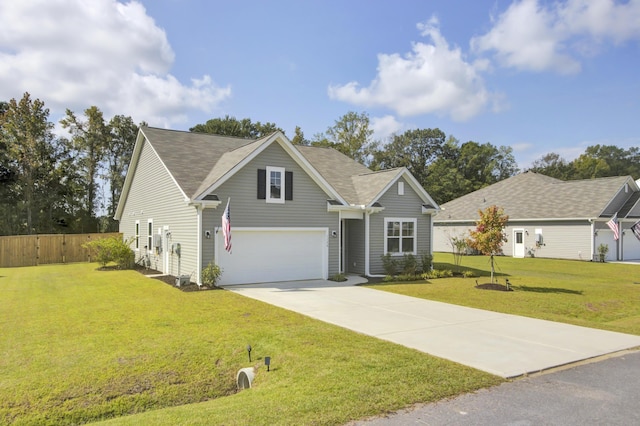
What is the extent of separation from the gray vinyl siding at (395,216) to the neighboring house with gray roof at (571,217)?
8.06 m

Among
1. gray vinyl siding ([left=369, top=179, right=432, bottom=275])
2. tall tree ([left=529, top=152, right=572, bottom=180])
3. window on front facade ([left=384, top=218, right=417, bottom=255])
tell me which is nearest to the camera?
gray vinyl siding ([left=369, top=179, right=432, bottom=275])

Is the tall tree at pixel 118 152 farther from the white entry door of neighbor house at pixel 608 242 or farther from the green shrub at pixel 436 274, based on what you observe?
the white entry door of neighbor house at pixel 608 242

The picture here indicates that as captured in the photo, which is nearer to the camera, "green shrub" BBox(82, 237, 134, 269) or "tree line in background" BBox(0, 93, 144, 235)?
"green shrub" BBox(82, 237, 134, 269)

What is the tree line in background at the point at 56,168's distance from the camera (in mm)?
32875

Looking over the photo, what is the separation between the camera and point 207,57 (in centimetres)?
1550

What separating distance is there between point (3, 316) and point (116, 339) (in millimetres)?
3958

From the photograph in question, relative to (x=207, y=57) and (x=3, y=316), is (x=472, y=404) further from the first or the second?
(x=207, y=57)

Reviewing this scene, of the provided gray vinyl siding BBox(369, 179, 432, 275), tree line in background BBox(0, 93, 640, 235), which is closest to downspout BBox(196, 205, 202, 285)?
gray vinyl siding BBox(369, 179, 432, 275)

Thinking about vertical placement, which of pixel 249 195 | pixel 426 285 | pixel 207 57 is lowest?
pixel 426 285

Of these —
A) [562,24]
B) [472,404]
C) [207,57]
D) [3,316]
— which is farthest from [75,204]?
[472,404]

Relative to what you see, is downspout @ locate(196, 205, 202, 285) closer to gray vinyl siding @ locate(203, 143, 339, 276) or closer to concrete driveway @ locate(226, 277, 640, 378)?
gray vinyl siding @ locate(203, 143, 339, 276)

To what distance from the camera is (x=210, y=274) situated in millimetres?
14406

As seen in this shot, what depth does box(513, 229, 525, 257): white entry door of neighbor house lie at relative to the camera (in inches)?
1220

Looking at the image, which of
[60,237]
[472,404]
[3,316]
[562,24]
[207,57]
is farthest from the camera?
[60,237]
